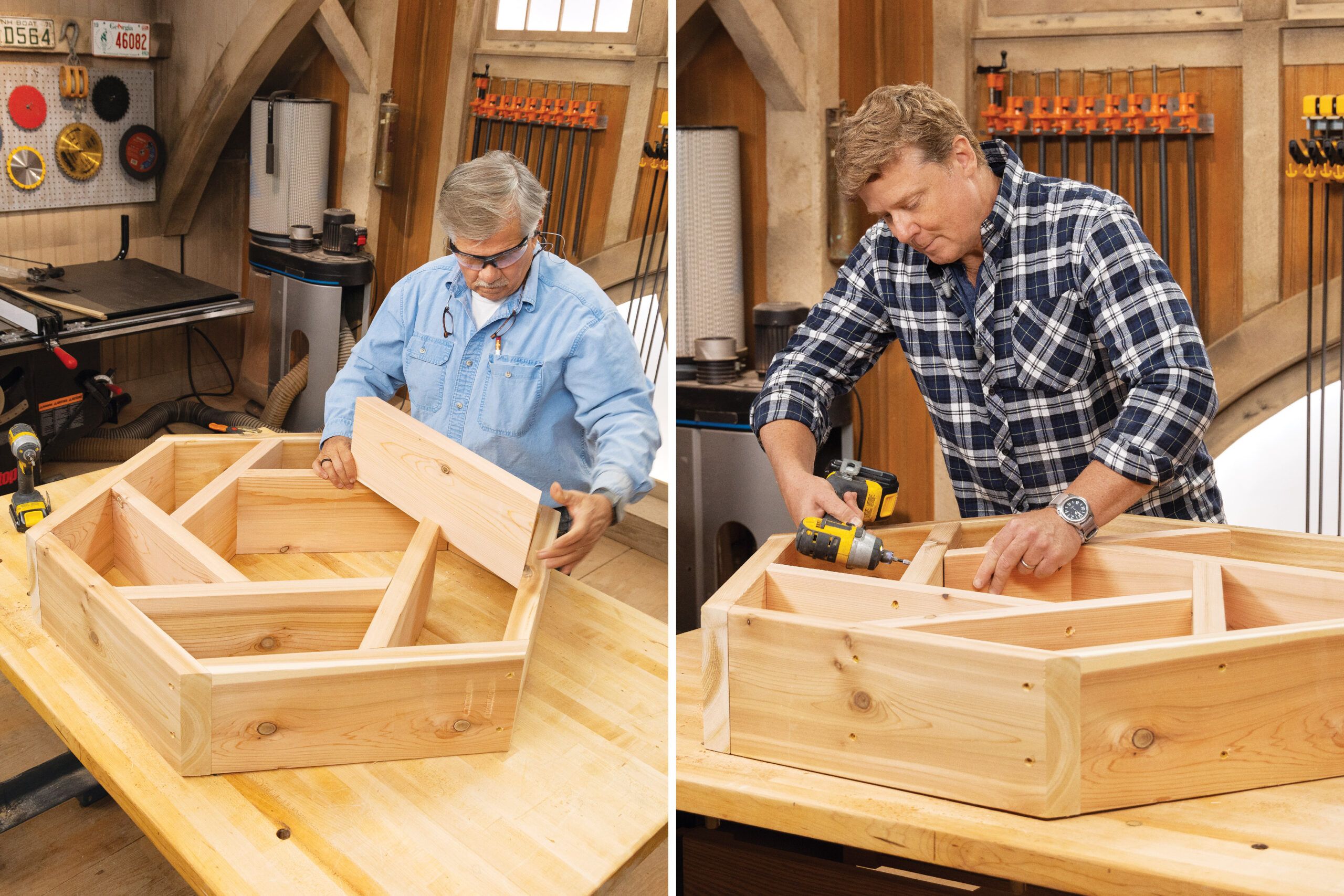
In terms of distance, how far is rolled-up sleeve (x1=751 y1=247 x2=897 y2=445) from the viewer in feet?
7.01

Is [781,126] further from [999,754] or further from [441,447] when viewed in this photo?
[999,754]

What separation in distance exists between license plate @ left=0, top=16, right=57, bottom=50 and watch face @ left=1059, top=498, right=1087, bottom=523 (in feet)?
5.97

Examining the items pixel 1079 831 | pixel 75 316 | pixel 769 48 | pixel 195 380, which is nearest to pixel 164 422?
pixel 195 380

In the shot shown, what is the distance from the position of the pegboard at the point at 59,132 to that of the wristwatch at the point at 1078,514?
163 cm

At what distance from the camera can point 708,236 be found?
11.9 feet

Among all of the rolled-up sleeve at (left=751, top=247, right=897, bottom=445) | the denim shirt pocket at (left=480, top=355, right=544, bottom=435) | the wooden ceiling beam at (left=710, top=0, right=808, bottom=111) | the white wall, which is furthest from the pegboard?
the white wall

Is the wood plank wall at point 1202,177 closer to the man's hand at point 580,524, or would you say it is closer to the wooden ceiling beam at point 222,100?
the man's hand at point 580,524

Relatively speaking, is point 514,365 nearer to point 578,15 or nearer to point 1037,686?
point 578,15

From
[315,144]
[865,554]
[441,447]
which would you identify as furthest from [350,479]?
[865,554]

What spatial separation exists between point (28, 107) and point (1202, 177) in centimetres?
317

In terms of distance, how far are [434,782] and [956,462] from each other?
4.20 ft

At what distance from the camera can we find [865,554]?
1668mm

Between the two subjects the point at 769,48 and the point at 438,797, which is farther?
the point at 769,48

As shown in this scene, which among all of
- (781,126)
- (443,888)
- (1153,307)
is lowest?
(443,888)
